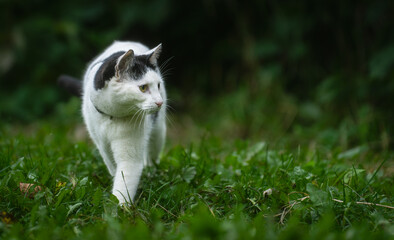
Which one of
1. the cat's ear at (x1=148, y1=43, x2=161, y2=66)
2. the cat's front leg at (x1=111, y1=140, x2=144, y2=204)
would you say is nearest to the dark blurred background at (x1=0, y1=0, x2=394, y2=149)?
the cat's ear at (x1=148, y1=43, x2=161, y2=66)

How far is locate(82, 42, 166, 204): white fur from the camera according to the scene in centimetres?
246

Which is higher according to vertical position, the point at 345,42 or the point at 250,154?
the point at 345,42

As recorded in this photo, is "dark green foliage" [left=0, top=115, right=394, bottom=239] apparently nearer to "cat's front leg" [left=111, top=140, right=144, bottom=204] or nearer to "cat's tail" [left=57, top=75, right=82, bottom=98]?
"cat's front leg" [left=111, top=140, right=144, bottom=204]

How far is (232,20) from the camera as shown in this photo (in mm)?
6320

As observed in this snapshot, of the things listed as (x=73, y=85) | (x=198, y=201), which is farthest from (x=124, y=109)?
(x=73, y=85)

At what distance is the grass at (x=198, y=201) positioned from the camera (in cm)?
194

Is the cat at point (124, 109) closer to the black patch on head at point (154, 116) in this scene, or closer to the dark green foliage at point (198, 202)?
the black patch on head at point (154, 116)

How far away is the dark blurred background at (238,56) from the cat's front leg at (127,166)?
238 centimetres

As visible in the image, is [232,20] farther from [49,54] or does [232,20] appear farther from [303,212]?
[303,212]

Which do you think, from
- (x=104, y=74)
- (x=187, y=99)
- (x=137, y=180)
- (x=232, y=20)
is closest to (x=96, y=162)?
(x=137, y=180)

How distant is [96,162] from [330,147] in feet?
7.16

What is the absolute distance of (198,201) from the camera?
7.80 ft

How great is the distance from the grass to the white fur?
134 mm

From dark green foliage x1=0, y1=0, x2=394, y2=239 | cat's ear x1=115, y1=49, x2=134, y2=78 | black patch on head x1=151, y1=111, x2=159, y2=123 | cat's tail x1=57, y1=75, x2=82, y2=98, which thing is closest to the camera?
dark green foliage x1=0, y1=0, x2=394, y2=239
